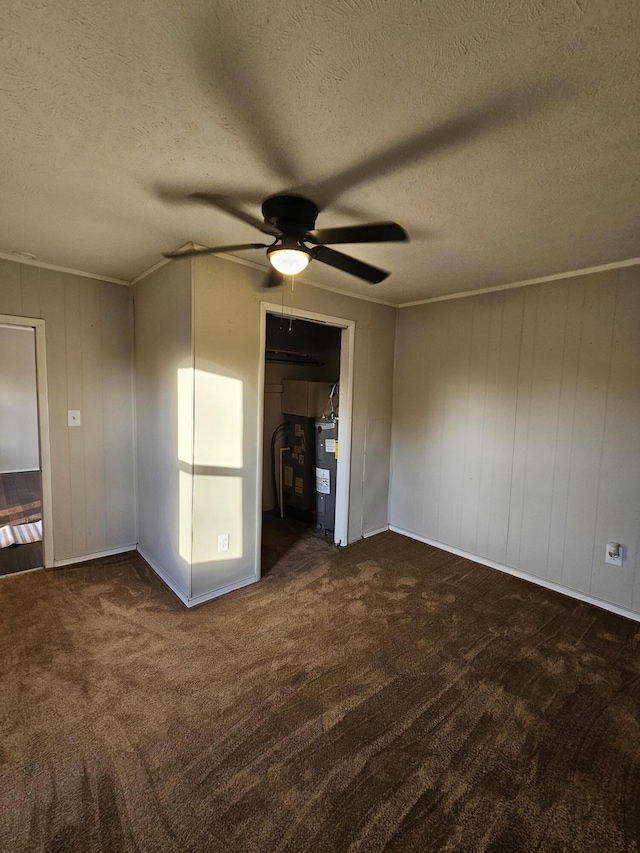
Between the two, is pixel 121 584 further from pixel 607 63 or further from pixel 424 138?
pixel 607 63

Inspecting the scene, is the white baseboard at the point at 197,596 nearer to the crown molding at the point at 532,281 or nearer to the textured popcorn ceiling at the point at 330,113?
the textured popcorn ceiling at the point at 330,113

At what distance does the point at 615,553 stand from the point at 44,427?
4289mm

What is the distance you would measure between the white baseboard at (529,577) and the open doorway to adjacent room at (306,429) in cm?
81

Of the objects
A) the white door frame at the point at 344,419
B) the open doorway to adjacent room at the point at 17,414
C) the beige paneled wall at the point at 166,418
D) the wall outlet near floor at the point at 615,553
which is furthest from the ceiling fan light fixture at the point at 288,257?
the open doorway to adjacent room at the point at 17,414

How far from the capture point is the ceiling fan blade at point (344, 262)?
1838mm

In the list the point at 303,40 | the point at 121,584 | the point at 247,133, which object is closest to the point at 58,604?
the point at 121,584

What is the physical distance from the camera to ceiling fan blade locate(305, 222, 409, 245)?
161cm

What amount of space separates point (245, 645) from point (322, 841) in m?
1.09

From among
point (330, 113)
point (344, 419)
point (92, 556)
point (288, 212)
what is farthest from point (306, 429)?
point (330, 113)

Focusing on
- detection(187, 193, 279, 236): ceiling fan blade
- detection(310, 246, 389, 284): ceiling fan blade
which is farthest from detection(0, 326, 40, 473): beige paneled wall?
detection(310, 246, 389, 284): ceiling fan blade

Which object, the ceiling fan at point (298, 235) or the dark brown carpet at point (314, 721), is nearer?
the dark brown carpet at point (314, 721)

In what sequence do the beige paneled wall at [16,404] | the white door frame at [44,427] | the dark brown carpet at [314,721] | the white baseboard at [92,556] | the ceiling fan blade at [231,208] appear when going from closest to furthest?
1. the dark brown carpet at [314,721]
2. the ceiling fan blade at [231,208]
3. the white door frame at [44,427]
4. the white baseboard at [92,556]
5. the beige paneled wall at [16,404]

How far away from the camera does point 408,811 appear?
1443 millimetres

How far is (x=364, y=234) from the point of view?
5.45 feet
